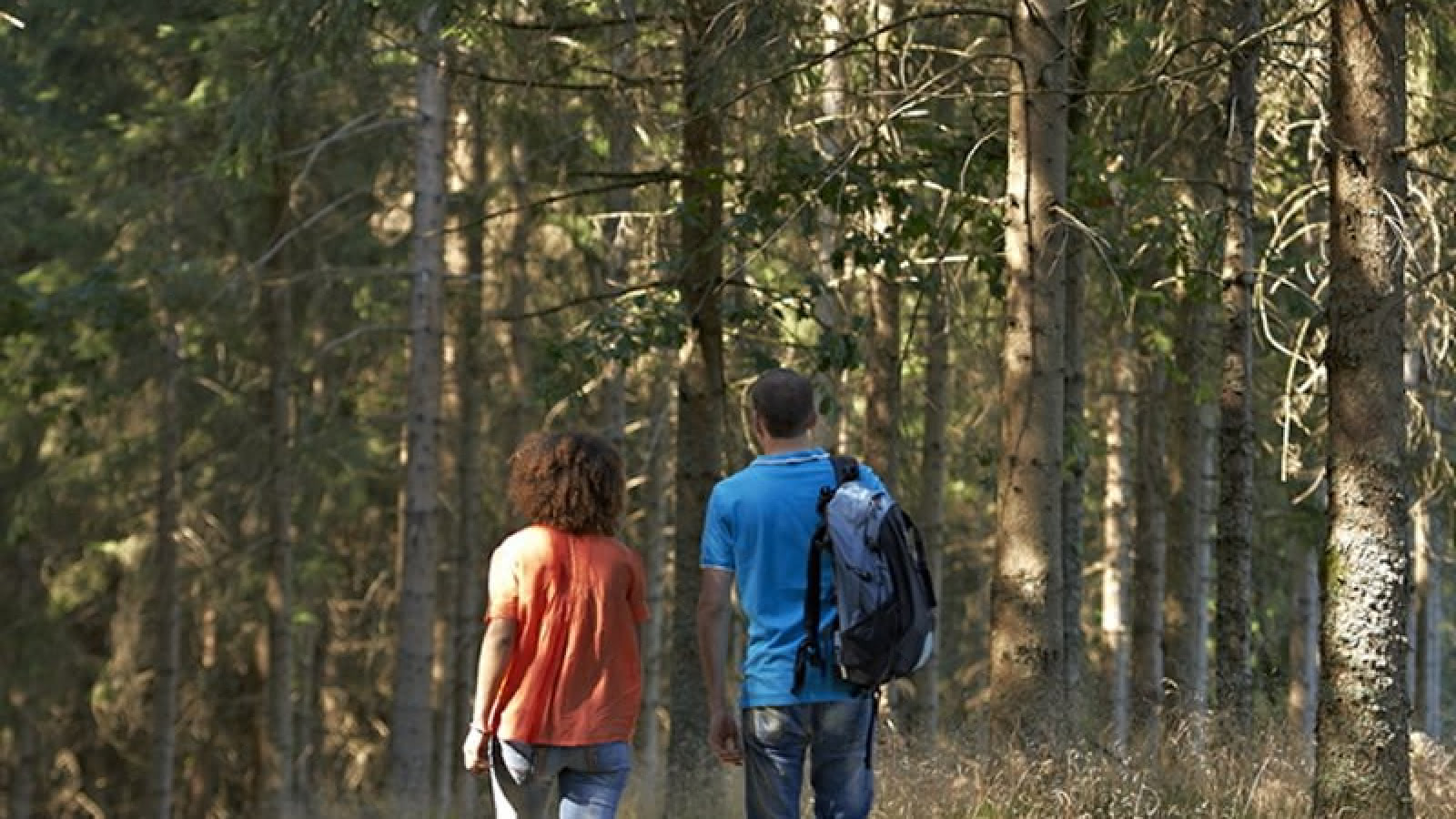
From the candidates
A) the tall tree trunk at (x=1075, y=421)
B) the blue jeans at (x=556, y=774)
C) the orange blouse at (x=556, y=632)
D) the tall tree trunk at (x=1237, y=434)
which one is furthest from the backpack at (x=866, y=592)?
the tall tree trunk at (x=1237, y=434)

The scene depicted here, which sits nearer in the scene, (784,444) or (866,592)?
(866,592)

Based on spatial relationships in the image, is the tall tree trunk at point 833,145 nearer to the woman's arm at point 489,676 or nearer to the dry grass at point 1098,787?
the dry grass at point 1098,787

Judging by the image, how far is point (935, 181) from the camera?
12547 millimetres

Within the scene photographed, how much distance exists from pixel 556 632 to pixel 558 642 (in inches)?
1.2

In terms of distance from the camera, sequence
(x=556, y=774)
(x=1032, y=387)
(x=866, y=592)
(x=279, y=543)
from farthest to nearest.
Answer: (x=279, y=543)
(x=1032, y=387)
(x=556, y=774)
(x=866, y=592)

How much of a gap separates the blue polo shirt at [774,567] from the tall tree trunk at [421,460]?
11939 mm

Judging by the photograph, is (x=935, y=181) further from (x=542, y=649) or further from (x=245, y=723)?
(x=245, y=723)

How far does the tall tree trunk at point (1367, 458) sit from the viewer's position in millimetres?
8508

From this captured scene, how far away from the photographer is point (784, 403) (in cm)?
694

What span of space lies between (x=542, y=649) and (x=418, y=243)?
42.6 feet

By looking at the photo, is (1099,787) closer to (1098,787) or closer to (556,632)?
(1098,787)

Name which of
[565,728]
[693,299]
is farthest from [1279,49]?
[565,728]

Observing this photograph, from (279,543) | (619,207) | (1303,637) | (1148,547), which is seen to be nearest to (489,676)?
(1148,547)

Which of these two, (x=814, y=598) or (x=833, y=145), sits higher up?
(x=833, y=145)
